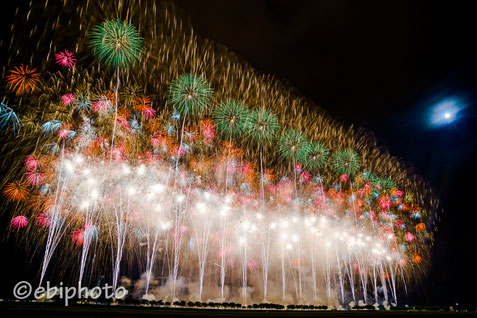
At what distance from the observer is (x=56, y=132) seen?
21375mm

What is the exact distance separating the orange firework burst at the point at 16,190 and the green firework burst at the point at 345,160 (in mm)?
31626

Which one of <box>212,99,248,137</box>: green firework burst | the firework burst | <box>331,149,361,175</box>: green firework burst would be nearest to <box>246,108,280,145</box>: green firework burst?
<box>212,99,248,137</box>: green firework burst

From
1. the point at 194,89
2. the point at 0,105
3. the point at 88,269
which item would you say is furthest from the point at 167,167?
the point at 88,269

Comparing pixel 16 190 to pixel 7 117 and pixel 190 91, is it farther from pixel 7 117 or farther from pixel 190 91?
pixel 190 91

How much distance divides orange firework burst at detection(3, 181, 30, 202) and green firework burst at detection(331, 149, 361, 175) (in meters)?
31.6

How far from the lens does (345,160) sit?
3366 cm

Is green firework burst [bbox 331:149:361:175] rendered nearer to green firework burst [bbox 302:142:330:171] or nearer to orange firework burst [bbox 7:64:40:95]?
green firework burst [bbox 302:142:330:171]

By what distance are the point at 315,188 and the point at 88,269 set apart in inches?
1170

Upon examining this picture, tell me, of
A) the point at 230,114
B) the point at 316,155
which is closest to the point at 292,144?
the point at 316,155

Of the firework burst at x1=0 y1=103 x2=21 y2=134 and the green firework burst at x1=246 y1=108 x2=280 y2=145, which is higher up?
the green firework burst at x1=246 y1=108 x2=280 y2=145

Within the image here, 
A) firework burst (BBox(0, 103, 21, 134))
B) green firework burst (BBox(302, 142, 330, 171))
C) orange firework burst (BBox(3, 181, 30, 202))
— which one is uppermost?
green firework burst (BBox(302, 142, 330, 171))

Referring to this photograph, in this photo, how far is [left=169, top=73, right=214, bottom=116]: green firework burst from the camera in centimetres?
2292

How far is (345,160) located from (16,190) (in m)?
33.5

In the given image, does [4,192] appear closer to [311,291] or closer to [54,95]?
[54,95]
